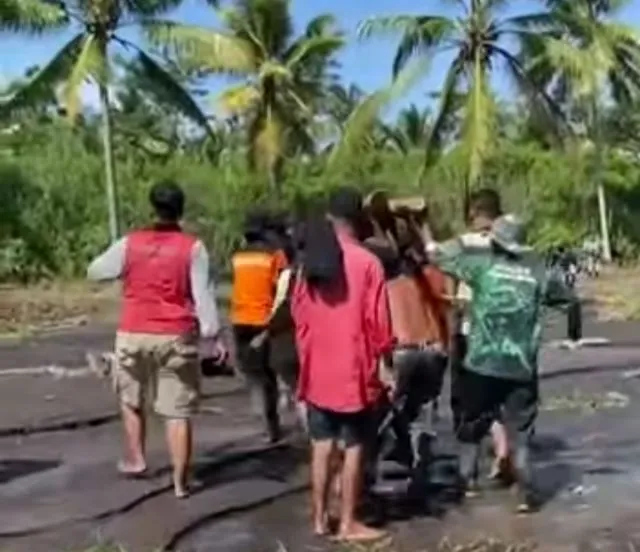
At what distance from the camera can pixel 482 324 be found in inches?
343

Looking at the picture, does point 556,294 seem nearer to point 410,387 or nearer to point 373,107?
point 410,387

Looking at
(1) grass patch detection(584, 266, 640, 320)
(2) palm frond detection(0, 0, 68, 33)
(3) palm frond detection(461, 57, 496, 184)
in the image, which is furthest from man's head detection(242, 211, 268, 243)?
(3) palm frond detection(461, 57, 496, 184)

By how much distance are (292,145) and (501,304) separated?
33.3 metres

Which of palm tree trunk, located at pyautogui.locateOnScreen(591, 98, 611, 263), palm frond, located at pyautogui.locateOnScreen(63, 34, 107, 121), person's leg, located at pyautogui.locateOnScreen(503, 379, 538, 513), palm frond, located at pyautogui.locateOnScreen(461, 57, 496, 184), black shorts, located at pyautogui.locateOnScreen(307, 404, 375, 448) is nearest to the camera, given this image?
black shorts, located at pyautogui.locateOnScreen(307, 404, 375, 448)

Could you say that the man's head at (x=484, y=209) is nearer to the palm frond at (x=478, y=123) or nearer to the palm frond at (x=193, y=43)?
the palm frond at (x=193, y=43)

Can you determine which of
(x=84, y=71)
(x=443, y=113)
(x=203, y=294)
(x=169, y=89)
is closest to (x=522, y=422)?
(x=203, y=294)

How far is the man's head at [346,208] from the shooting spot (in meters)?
7.91

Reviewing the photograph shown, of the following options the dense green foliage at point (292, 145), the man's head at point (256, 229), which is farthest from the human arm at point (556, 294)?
the dense green foliage at point (292, 145)

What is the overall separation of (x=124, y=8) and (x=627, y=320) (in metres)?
12.2

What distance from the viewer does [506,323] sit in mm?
8664

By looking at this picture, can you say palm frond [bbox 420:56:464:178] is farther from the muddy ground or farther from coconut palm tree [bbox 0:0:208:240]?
the muddy ground

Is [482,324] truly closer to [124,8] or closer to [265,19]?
[124,8]

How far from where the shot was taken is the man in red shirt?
7.80 m

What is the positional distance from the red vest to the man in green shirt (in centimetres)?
135
